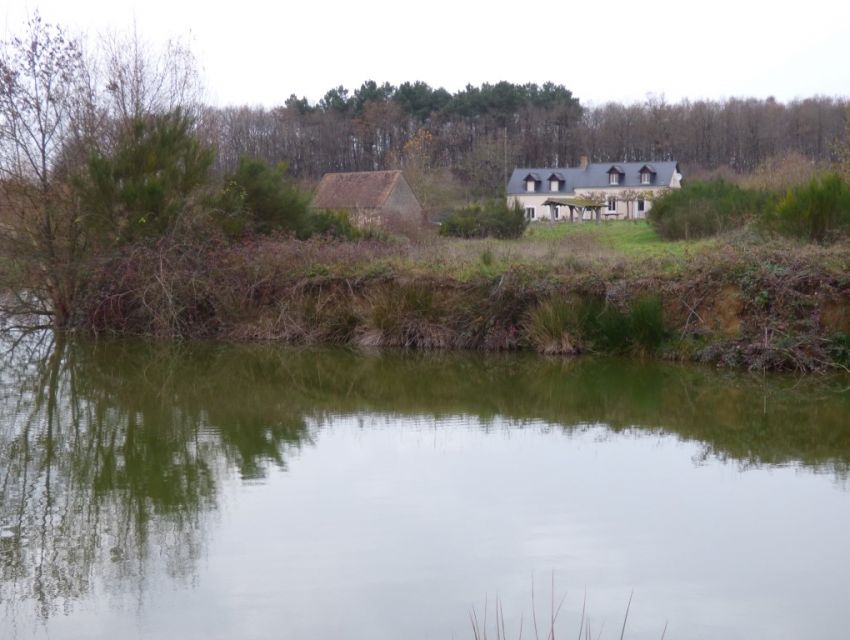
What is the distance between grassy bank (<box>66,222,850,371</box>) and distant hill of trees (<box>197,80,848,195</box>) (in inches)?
2198

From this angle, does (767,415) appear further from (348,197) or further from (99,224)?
(348,197)

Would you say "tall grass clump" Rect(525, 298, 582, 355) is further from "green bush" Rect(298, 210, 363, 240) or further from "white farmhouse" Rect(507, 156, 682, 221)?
"white farmhouse" Rect(507, 156, 682, 221)

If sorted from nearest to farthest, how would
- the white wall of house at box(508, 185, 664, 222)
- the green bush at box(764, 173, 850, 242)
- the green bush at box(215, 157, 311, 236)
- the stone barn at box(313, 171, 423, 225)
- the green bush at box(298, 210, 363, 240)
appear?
the green bush at box(764, 173, 850, 242) < the green bush at box(215, 157, 311, 236) < the green bush at box(298, 210, 363, 240) < the stone barn at box(313, 171, 423, 225) < the white wall of house at box(508, 185, 664, 222)

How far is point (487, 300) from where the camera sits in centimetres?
1556

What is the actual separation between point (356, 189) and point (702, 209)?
24137mm

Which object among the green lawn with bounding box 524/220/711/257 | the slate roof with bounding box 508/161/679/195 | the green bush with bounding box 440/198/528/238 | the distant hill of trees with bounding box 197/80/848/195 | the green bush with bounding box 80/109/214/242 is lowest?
the green lawn with bounding box 524/220/711/257

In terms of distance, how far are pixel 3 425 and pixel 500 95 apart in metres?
74.5

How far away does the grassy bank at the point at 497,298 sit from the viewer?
13.4 metres

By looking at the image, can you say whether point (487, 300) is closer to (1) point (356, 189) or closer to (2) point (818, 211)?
(2) point (818, 211)

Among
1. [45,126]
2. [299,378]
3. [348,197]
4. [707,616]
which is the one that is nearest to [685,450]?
[707,616]

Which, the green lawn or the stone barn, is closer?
the green lawn

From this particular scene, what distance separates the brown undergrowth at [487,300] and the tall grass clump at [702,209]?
8.57 m

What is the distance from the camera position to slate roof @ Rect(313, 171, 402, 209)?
151 feet

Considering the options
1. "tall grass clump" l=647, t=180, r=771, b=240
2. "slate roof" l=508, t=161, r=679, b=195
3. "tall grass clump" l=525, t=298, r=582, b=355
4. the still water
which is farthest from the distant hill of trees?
the still water
